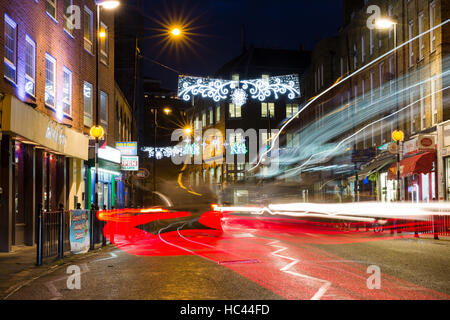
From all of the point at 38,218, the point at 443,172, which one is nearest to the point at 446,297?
the point at 38,218

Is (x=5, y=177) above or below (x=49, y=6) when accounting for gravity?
below

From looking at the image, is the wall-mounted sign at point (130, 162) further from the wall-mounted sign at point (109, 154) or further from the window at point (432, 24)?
the window at point (432, 24)

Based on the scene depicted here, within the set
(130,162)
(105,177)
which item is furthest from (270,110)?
(130,162)

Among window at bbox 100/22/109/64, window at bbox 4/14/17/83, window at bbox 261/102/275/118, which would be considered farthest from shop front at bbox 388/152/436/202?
window at bbox 261/102/275/118

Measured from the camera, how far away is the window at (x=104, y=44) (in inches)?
1195

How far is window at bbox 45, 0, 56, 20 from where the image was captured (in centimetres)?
2142

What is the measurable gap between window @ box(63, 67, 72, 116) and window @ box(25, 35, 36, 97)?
390 cm

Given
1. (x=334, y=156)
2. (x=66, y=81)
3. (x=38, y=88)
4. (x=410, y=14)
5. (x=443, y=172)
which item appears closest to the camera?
(x=38, y=88)

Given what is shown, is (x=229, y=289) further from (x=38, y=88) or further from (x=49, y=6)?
(x=49, y=6)

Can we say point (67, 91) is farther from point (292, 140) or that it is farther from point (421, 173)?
point (292, 140)

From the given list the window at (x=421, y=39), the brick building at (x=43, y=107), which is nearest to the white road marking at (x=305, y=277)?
the brick building at (x=43, y=107)

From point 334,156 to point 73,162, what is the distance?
3057 centimetres

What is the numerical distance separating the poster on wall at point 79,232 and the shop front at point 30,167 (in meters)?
1.39
